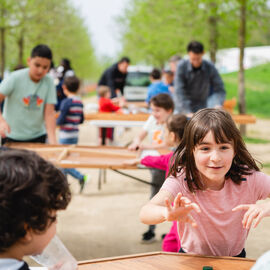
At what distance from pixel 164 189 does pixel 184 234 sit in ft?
0.95

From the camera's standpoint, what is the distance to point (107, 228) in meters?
4.62

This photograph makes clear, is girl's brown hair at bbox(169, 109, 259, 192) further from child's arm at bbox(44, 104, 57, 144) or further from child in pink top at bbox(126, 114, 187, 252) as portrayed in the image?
child's arm at bbox(44, 104, 57, 144)

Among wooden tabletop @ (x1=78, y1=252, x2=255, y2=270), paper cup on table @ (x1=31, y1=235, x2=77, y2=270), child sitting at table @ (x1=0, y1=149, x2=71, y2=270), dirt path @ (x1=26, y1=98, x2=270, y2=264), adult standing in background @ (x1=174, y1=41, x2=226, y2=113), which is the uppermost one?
adult standing in background @ (x1=174, y1=41, x2=226, y2=113)

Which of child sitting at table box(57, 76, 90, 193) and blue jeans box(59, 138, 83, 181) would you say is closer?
blue jeans box(59, 138, 83, 181)

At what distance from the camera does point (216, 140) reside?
1.84m

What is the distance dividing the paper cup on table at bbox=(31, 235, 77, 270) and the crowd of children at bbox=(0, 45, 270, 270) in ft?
0.51

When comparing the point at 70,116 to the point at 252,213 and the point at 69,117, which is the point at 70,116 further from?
the point at 252,213

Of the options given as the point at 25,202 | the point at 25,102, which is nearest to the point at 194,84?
the point at 25,102

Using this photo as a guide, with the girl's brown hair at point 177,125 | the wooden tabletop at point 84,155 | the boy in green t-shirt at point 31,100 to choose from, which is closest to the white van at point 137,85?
the boy in green t-shirt at point 31,100

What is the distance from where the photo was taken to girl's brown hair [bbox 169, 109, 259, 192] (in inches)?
73.1

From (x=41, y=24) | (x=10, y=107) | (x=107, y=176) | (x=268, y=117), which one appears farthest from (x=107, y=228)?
(x=41, y=24)

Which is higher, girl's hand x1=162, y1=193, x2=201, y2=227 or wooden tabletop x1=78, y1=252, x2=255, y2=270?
girl's hand x1=162, y1=193, x2=201, y2=227

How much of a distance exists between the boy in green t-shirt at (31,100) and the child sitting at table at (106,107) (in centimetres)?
350

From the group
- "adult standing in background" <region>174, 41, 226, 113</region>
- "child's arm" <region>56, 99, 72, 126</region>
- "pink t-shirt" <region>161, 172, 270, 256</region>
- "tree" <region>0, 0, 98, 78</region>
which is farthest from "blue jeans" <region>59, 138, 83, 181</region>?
"tree" <region>0, 0, 98, 78</region>
